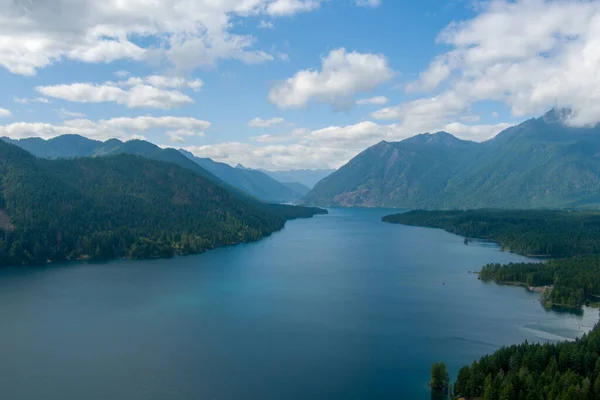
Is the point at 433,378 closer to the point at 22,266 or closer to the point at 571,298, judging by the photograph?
the point at 571,298

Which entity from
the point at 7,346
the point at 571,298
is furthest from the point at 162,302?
the point at 571,298

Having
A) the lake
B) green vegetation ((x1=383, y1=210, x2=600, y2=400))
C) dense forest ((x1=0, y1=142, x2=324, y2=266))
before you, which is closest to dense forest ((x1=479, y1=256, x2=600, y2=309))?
green vegetation ((x1=383, y1=210, x2=600, y2=400))

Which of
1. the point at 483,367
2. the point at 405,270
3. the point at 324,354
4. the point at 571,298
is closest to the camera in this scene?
the point at 483,367

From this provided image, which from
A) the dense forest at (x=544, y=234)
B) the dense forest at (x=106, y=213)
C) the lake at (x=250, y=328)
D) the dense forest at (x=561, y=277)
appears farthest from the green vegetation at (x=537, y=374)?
the dense forest at (x=106, y=213)

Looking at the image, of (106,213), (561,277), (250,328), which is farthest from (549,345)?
(106,213)

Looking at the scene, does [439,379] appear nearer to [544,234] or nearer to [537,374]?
[537,374]

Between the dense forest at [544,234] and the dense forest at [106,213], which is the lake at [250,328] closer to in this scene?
the dense forest at [106,213]
